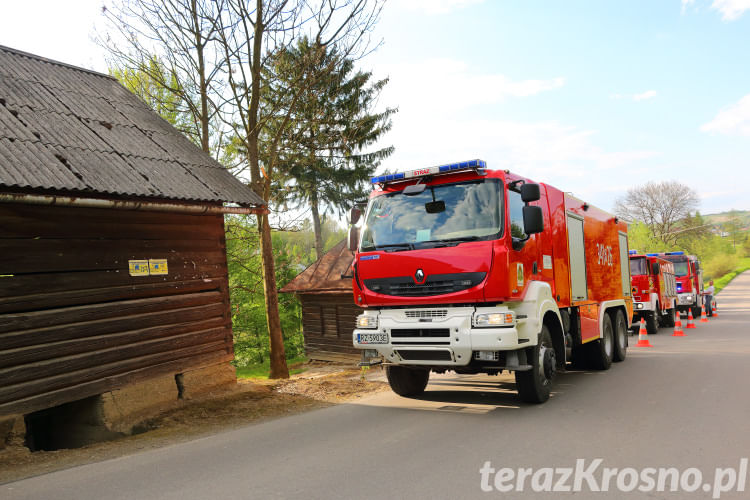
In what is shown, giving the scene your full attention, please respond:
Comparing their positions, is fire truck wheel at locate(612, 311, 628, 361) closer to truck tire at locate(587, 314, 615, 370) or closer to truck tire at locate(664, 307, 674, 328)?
truck tire at locate(587, 314, 615, 370)

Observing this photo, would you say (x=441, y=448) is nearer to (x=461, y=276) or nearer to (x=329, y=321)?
(x=461, y=276)

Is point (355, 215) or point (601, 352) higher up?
point (355, 215)

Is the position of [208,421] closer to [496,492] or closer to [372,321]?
[372,321]

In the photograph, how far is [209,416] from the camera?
8.26 meters

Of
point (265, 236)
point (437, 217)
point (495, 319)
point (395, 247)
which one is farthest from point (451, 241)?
point (265, 236)

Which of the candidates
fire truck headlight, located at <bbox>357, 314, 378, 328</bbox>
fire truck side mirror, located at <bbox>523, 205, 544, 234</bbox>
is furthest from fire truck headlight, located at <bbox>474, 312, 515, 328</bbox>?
fire truck headlight, located at <bbox>357, 314, 378, 328</bbox>

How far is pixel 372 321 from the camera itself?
759 cm

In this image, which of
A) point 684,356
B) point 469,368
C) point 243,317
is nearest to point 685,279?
point 684,356

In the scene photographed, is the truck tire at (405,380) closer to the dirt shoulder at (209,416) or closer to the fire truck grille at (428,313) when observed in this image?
the dirt shoulder at (209,416)

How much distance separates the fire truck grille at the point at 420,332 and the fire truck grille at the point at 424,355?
204 millimetres

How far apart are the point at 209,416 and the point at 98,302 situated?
2250mm

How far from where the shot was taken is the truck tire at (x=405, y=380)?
8.60m

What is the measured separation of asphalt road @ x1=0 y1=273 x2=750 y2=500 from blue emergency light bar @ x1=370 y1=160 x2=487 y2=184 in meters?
3.16

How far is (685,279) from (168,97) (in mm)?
23240
